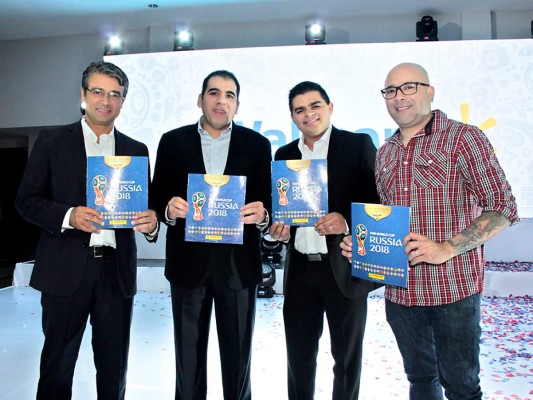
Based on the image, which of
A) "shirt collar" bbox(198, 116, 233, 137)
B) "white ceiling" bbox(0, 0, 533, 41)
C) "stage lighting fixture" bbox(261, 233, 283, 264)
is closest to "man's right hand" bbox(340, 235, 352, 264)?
"shirt collar" bbox(198, 116, 233, 137)

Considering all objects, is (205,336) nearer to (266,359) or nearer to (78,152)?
(78,152)

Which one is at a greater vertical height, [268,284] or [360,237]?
[360,237]

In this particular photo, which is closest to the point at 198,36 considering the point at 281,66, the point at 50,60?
the point at 281,66

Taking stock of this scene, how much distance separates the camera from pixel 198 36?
588 centimetres

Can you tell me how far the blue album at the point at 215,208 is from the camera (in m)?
1.68

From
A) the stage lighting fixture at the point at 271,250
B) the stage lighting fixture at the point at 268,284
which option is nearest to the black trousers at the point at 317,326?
the stage lighting fixture at the point at 268,284

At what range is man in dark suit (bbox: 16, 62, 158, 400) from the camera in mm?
1661

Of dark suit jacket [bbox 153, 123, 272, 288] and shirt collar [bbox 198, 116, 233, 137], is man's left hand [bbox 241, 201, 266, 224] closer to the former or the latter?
dark suit jacket [bbox 153, 123, 272, 288]

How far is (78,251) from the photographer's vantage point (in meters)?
1.69

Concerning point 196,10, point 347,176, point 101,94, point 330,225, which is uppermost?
point 196,10

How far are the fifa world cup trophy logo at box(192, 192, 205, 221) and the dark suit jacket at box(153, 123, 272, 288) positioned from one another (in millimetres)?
177

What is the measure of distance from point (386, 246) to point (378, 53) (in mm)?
4357

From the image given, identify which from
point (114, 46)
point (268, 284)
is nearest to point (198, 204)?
point (268, 284)

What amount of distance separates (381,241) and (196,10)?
5010 millimetres
